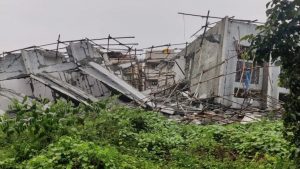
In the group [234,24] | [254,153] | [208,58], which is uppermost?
[234,24]

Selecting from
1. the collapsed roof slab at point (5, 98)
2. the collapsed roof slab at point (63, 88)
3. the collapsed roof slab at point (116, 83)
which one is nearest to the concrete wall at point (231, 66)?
the collapsed roof slab at point (116, 83)

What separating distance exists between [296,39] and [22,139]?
581cm

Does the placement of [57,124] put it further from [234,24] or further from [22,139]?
[234,24]

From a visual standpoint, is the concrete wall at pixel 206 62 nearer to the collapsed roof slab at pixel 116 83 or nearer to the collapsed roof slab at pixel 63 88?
the collapsed roof slab at pixel 116 83

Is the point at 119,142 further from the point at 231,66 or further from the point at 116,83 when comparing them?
→ the point at 231,66

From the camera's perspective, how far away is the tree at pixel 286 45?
17.3 feet

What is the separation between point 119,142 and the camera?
1027 centimetres

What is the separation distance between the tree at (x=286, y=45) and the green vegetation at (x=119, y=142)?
5.77ft

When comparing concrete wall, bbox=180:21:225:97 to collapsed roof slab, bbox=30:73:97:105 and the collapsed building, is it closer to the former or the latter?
the collapsed building

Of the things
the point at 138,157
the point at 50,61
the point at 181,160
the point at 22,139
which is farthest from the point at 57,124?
the point at 50,61

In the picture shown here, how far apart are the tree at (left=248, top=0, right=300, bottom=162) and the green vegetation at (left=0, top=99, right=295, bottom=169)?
1.76 m

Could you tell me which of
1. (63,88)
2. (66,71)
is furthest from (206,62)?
(63,88)

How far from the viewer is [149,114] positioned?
13211 mm

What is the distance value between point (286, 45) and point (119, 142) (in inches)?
226
